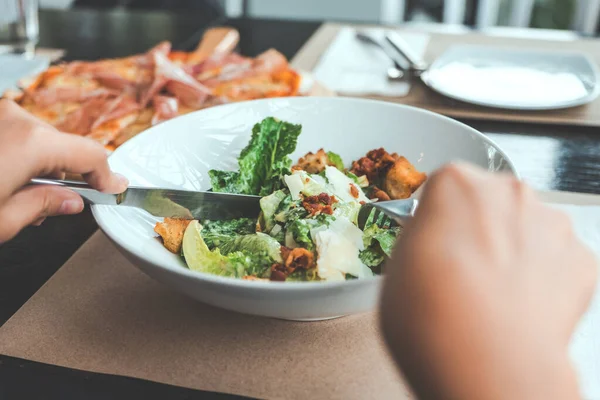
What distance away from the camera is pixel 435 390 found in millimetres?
386

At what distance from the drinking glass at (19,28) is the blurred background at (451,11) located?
3.85 feet

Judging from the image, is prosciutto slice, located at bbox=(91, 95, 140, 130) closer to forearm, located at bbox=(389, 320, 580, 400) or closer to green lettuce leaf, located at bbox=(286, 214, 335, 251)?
green lettuce leaf, located at bbox=(286, 214, 335, 251)

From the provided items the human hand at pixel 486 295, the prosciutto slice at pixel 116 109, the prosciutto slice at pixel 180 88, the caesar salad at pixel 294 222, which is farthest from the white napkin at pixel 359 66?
the human hand at pixel 486 295

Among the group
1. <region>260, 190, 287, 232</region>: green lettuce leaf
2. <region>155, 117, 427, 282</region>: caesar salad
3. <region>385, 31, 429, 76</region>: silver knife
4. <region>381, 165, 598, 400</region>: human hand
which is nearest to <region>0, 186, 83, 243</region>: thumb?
<region>155, 117, 427, 282</region>: caesar salad

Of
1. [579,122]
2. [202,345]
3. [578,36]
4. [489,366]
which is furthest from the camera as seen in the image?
[578,36]

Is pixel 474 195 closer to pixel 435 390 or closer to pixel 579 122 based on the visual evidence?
pixel 435 390

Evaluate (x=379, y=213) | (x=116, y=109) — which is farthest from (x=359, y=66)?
A: (x=379, y=213)

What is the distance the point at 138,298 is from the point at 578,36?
1.72m

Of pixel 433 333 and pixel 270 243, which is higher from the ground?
pixel 433 333

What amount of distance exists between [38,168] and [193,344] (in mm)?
248

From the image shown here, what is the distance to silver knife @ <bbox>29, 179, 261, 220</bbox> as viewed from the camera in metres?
0.72

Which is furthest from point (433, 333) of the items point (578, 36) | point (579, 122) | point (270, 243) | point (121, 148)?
point (578, 36)

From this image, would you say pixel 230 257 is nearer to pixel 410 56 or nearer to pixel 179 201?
pixel 179 201

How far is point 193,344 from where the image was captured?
0.70 m
